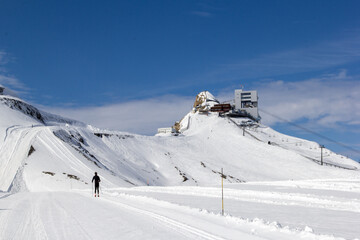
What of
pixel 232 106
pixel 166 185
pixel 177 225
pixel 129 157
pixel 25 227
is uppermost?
pixel 232 106

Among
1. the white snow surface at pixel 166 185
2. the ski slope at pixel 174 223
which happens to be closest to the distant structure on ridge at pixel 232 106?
the white snow surface at pixel 166 185

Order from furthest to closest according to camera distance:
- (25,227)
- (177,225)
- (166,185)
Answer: (166,185)
(25,227)
(177,225)

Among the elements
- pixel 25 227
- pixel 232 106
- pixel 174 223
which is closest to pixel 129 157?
pixel 25 227

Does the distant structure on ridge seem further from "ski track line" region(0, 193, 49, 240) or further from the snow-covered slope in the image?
"ski track line" region(0, 193, 49, 240)

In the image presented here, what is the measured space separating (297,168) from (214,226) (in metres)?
82.4

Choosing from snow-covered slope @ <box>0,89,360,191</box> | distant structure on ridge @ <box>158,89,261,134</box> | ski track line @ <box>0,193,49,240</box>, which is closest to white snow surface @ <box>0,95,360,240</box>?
ski track line @ <box>0,193,49,240</box>

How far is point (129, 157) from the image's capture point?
69.2 meters

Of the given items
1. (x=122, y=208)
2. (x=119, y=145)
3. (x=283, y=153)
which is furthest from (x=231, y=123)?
(x=122, y=208)

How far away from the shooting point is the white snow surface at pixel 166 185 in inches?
398

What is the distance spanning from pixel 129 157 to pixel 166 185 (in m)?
13.1

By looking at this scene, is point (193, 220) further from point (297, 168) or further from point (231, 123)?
point (231, 123)

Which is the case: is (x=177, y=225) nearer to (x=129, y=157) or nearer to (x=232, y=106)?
(x=129, y=157)

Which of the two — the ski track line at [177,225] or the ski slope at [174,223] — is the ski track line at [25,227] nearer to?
the ski slope at [174,223]

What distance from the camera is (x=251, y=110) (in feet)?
552
